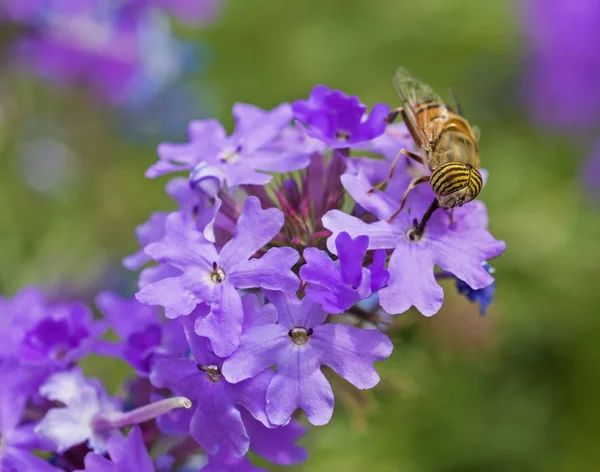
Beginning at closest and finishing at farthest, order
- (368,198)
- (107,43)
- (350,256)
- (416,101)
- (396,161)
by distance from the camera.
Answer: (350,256)
(368,198)
(396,161)
(416,101)
(107,43)

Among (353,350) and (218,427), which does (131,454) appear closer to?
(218,427)

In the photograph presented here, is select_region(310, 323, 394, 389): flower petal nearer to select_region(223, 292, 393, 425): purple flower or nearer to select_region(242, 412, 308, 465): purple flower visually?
select_region(223, 292, 393, 425): purple flower

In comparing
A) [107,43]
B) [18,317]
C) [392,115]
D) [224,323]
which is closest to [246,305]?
[224,323]

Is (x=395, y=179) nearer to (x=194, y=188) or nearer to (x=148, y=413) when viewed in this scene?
(x=194, y=188)

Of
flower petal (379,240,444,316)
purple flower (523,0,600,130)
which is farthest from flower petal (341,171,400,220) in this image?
purple flower (523,0,600,130)

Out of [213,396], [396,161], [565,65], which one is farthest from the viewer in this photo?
[565,65]

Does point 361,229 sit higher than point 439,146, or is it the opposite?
point 439,146

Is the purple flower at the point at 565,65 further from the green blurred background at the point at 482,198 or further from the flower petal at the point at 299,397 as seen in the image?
the flower petal at the point at 299,397

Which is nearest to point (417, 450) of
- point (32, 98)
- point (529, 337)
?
point (529, 337)
